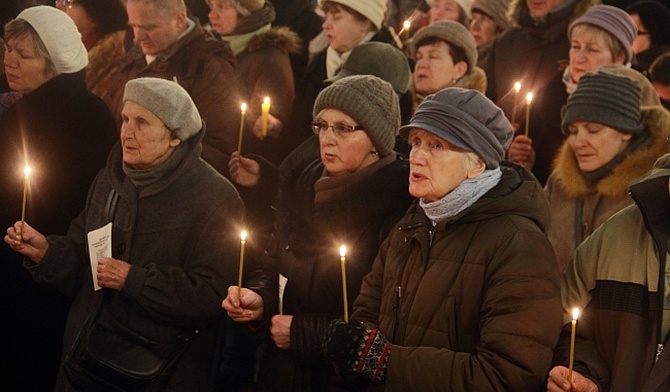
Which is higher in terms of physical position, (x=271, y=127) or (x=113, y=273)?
(x=271, y=127)

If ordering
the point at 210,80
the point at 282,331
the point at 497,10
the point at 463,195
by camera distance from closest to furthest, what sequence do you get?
1. the point at 463,195
2. the point at 282,331
3. the point at 210,80
4. the point at 497,10

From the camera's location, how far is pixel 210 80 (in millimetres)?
5887

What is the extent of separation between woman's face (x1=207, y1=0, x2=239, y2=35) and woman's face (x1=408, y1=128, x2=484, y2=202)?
3033 mm

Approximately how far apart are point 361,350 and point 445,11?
3.42 m

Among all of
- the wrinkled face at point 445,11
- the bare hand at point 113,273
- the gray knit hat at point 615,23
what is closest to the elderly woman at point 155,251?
the bare hand at point 113,273

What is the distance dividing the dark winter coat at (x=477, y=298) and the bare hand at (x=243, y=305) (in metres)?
0.72

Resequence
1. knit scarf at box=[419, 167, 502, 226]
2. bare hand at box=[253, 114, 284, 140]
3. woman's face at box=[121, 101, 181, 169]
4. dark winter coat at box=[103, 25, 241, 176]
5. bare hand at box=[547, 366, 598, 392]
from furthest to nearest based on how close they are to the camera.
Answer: bare hand at box=[253, 114, 284, 140], dark winter coat at box=[103, 25, 241, 176], woman's face at box=[121, 101, 181, 169], knit scarf at box=[419, 167, 502, 226], bare hand at box=[547, 366, 598, 392]

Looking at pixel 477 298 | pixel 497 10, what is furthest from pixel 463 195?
pixel 497 10

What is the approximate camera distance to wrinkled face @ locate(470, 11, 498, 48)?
6.52 metres

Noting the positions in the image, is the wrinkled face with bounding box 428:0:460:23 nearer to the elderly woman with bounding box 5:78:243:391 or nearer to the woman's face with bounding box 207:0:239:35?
the woman's face with bounding box 207:0:239:35

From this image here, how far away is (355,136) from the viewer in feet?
14.5

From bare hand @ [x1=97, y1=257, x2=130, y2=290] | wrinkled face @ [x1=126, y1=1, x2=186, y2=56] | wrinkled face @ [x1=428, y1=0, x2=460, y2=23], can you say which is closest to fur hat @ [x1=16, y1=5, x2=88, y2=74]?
wrinkled face @ [x1=126, y1=1, x2=186, y2=56]

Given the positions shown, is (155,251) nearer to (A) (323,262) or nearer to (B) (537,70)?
(A) (323,262)

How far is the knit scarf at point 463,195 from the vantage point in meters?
3.66
